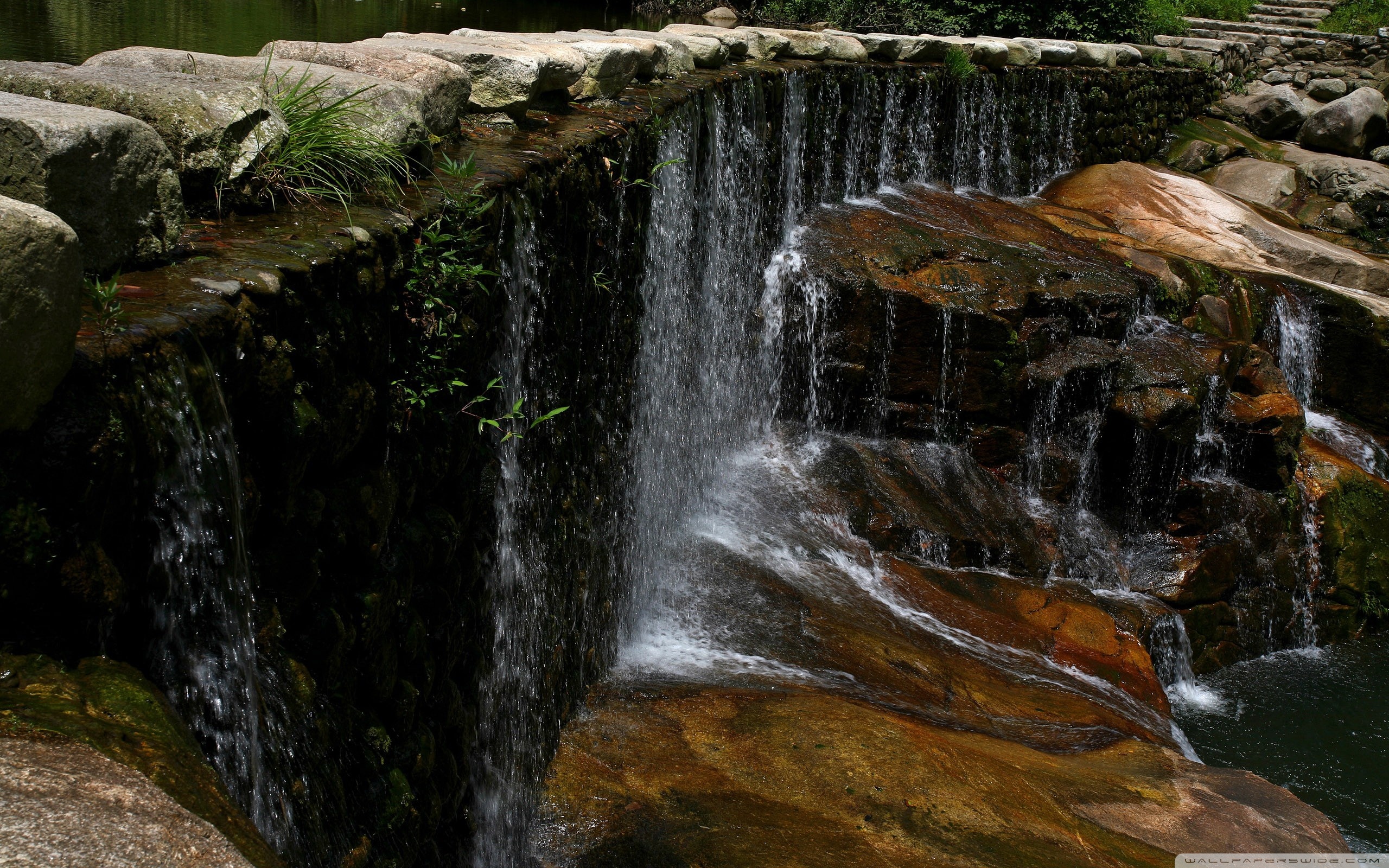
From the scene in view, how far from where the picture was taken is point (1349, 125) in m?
14.7

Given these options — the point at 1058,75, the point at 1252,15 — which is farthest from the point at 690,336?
the point at 1252,15

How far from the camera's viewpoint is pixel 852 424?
8.00 m

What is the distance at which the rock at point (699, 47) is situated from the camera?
7184 mm

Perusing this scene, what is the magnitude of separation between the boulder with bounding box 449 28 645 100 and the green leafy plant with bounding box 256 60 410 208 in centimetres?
217

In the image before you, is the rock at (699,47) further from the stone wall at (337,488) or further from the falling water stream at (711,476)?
the stone wall at (337,488)

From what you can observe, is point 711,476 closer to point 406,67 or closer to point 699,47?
point 699,47

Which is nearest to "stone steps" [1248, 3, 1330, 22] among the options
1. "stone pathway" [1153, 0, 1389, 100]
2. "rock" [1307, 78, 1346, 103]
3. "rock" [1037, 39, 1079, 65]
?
"stone pathway" [1153, 0, 1389, 100]

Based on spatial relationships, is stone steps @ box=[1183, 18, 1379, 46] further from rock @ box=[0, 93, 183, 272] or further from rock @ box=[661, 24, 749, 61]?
rock @ box=[0, 93, 183, 272]

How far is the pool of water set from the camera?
652 cm

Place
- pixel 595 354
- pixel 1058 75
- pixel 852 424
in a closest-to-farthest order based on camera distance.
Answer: pixel 595 354
pixel 852 424
pixel 1058 75

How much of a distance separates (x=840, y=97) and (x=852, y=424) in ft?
10.2

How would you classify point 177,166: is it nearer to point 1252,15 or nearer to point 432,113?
point 432,113

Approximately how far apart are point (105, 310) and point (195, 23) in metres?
8.73

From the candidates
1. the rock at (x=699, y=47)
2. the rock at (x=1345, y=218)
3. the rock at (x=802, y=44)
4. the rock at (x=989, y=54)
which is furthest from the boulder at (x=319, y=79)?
the rock at (x=1345, y=218)
